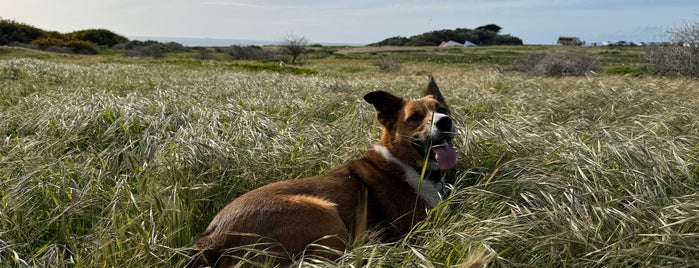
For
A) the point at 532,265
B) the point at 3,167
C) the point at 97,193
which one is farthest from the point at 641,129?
the point at 3,167

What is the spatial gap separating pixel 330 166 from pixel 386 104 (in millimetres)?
780

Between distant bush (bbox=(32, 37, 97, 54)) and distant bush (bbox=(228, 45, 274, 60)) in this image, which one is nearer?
distant bush (bbox=(32, 37, 97, 54))

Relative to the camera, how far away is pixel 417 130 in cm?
353

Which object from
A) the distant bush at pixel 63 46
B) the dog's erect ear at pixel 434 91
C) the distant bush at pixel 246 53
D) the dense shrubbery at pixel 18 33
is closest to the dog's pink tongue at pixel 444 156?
the dog's erect ear at pixel 434 91

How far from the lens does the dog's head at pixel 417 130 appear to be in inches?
133

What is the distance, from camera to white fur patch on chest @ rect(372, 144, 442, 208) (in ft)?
11.0

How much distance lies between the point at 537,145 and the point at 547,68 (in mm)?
14483

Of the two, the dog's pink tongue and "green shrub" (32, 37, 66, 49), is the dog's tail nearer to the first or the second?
the dog's pink tongue

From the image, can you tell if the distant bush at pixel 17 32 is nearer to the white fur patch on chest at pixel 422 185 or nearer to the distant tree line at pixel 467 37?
the white fur patch on chest at pixel 422 185

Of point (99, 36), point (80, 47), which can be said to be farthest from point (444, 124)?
point (99, 36)

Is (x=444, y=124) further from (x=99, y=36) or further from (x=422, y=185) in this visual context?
(x=99, y=36)

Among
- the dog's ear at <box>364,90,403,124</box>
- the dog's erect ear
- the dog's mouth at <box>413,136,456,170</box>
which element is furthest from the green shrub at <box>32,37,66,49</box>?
the dog's mouth at <box>413,136,456,170</box>

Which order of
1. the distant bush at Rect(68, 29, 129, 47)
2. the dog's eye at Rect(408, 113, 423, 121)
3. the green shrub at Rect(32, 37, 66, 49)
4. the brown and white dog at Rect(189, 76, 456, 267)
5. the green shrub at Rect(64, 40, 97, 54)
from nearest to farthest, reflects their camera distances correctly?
the brown and white dog at Rect(189, 76, 456, 267) < the dog's eye at Rect(408, 113, 423, 121) < the green shrub at Rect(64, 40, 97, 54) < the green shrub at Rect(32, 37, 66, 49) < the distant bush at Rect(68, 29, 129, 47)

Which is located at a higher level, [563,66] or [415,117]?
[415,117]
